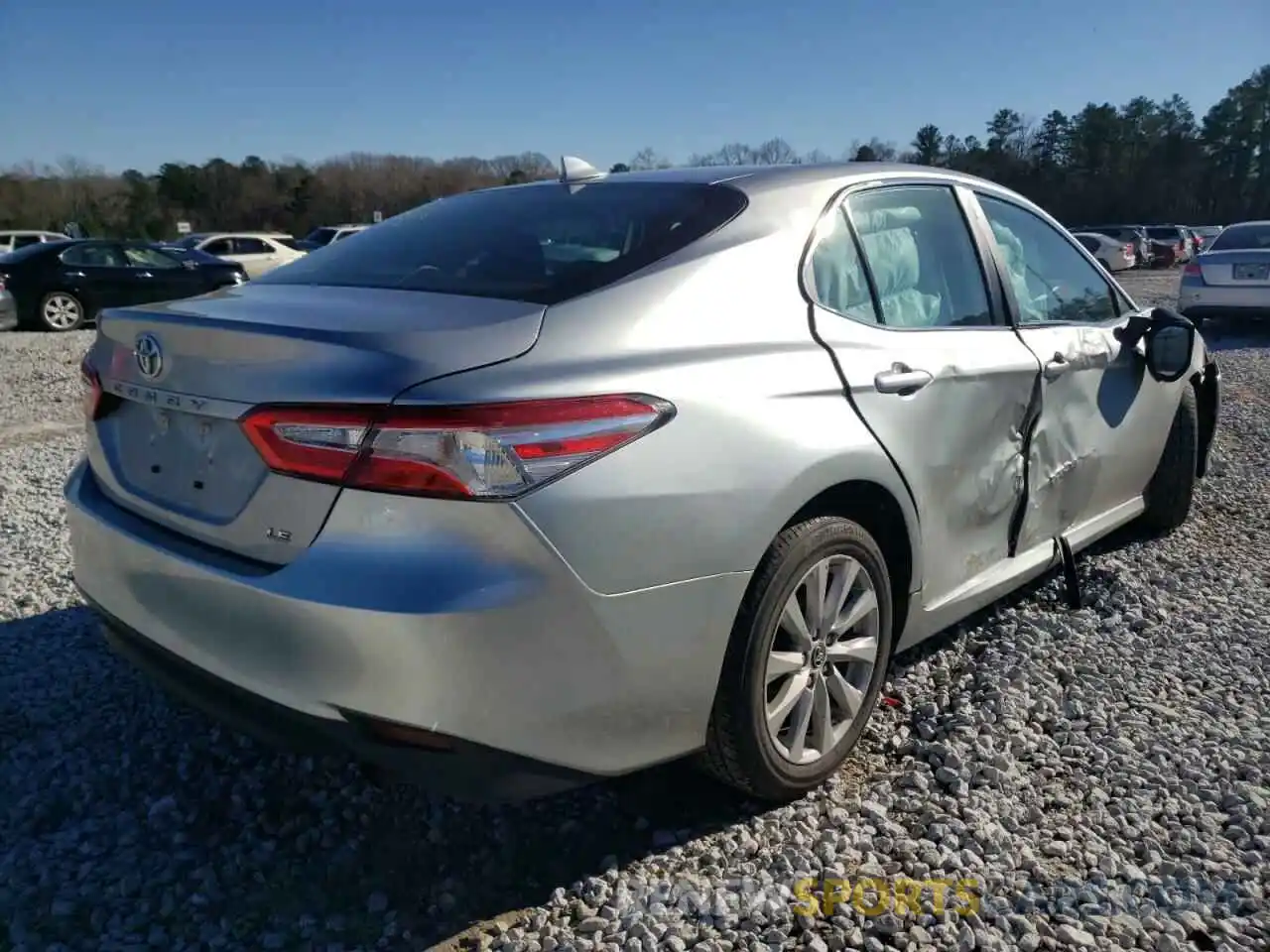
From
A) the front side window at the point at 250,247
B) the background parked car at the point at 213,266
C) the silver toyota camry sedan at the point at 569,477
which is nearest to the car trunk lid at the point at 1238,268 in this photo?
the silver toyota camry sedan at the point at 569,477

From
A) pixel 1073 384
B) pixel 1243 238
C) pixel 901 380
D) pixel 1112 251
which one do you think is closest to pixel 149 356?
pixel 901 380

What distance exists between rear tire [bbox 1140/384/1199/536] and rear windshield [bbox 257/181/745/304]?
2.85 meters

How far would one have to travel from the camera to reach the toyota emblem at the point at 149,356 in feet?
7.25

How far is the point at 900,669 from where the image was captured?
3.30 metres

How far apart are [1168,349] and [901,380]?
1.99 metres

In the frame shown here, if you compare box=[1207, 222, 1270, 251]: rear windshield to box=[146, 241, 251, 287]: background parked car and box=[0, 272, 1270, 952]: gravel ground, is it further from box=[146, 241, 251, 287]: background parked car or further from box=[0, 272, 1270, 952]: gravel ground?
box=[146, 241, 251, 287]: background parked car

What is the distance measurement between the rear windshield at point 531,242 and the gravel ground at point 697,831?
4.18 ft

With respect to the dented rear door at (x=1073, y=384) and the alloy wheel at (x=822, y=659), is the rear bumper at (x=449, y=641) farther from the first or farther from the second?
the dented rear door at (x=1073, y=384)

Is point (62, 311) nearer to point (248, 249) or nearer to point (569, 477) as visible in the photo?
point (248, 249)

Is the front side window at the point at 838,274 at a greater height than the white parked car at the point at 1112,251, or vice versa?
the front side window at the point at 838,274

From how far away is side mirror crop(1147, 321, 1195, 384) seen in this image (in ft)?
13.0

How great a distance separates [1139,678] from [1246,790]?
67 cm

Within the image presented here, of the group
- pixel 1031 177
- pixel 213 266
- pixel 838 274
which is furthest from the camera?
pixel 1031 177

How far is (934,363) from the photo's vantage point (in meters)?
2.75
